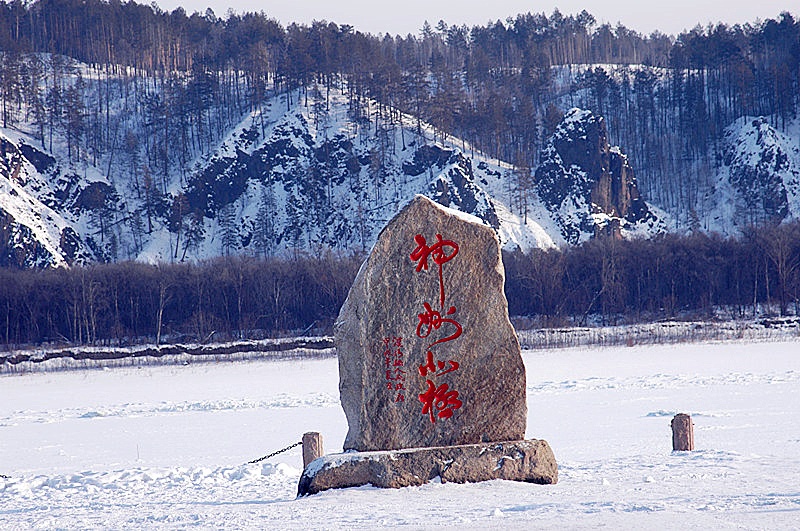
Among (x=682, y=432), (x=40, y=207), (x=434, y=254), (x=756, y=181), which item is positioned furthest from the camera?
(x=756, y=181)

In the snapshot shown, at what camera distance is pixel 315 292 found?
6034cm

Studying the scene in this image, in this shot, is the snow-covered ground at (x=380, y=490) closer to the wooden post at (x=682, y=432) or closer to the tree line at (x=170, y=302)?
the wooden post at (x=682, y=432)

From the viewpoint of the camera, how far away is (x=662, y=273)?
6100 cm

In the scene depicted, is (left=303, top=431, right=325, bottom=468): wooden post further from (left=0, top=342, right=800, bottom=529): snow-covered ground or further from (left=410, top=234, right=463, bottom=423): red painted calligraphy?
(left=410, top=234, right=463, bottom=423): red painted calligraphy

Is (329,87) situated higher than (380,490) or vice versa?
(329,87)

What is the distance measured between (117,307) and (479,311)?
51658 millimetres

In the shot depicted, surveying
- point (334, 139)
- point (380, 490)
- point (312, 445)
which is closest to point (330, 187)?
point (334, 139)

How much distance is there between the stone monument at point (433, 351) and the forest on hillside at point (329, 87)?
77947mm

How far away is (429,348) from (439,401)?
568mm

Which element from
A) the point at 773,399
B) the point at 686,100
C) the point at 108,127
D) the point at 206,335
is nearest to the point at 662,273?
the point at 206,335

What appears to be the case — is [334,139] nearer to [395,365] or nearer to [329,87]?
[329,87]

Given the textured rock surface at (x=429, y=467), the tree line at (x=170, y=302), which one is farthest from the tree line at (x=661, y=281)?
the textured rock surface at (x=429, y=467)

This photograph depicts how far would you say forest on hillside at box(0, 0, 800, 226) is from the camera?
95.0 metres

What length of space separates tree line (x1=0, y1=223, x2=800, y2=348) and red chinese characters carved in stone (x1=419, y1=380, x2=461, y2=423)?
150 ft
